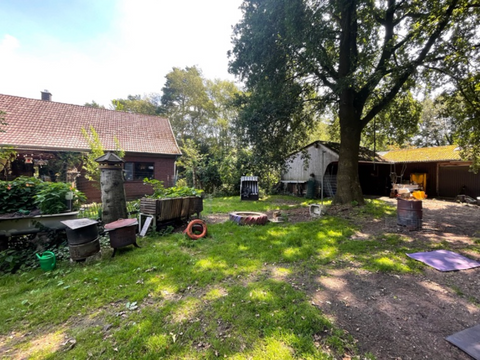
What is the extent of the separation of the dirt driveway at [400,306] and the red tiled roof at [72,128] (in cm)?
1256

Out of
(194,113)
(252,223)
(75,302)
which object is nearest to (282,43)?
(252,223)

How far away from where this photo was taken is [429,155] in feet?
48.1

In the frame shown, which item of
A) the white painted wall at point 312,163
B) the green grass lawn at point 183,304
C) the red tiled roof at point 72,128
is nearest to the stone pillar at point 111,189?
the green grass lawn at point 183,304

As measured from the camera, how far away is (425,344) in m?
1.97

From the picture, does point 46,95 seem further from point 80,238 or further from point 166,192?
point 80,238

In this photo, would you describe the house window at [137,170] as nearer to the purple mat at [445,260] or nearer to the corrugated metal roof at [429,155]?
the purple mat at [445,260]

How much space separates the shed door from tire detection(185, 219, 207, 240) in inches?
668

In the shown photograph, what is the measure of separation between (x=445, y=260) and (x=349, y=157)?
5.72 metres

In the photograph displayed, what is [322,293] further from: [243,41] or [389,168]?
[389,168]

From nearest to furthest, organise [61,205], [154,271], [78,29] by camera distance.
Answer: [154,271]
[61,205]
[78,29]

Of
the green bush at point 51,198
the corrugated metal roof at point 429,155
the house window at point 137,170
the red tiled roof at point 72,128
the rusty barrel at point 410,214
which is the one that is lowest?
the rusty barrel at point 410,214

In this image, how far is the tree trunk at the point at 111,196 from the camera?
5094 mm

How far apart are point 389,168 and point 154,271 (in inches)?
736

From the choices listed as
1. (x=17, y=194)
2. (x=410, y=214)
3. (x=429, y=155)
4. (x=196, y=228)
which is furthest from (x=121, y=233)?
(x=429, y=155)
